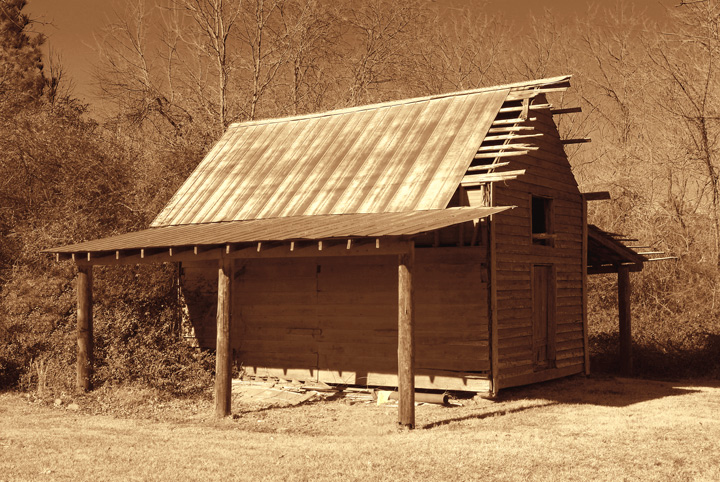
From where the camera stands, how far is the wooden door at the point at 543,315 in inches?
619

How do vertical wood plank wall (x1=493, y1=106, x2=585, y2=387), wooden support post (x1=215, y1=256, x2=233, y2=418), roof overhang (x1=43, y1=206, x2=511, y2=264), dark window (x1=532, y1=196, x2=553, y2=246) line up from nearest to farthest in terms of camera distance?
roof overhang (x1=43, y1=206, x2=511, y2=264)
wooden support post (x1=215, y1=256, x2=233, y2=418)
vertical wood plank wall (x1=493, y1=106, x2=585, y2=387)
dark window (x1=532, y1=196, x2=553, y2=246)

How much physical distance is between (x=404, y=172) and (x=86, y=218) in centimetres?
848

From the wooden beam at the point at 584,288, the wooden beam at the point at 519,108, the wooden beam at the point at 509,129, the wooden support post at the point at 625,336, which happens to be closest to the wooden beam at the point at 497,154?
the wooden beam at the point at 509,129

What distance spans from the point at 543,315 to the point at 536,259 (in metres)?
1.27

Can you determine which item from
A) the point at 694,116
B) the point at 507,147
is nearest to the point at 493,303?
the point at 507,147

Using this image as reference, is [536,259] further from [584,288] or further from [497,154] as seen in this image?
[497,154]

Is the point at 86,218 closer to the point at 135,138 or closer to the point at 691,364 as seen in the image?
the point at 135,138

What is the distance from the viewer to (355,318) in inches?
601

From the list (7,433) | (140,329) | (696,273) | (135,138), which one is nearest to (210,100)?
(135,138)

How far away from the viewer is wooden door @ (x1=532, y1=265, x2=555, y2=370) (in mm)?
15727

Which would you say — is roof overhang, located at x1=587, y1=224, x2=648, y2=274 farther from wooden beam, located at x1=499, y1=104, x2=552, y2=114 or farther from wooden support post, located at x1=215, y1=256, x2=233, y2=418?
wooden support post, located at x1=215, y1=256, x2=233, y2=418

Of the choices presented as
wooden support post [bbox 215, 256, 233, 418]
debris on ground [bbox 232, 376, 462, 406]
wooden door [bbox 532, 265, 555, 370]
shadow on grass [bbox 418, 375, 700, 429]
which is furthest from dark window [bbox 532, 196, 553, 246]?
wooden support post [bbox 215, 256, 233, 418]

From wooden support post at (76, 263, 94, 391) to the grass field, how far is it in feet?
2.79

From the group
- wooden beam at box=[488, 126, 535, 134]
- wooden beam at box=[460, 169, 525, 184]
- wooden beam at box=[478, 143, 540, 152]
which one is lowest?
wooden beam at box=[460, 169, 525, 184]
